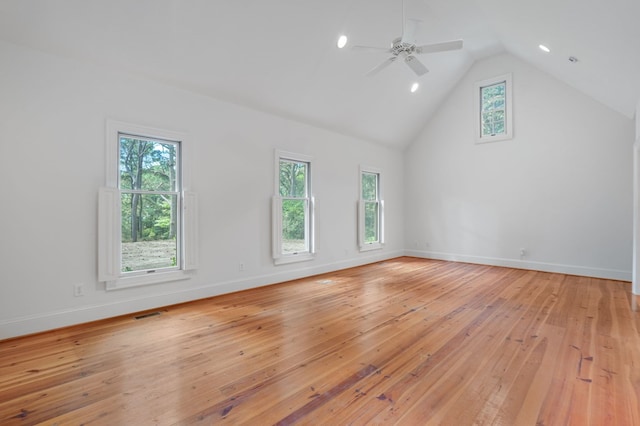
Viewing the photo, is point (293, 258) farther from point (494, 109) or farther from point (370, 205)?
point (494, 109)

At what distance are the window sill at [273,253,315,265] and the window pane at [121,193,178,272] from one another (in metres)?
1.66

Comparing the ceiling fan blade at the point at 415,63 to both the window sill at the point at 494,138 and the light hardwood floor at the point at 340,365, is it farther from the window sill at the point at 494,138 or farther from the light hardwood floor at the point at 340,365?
the window sill at the point at 494,138

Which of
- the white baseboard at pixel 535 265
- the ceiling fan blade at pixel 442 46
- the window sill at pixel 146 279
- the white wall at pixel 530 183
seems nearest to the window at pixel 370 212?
the white wall at pixel 530 183

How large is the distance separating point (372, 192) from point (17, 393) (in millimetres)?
6599

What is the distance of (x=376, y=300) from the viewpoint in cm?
415

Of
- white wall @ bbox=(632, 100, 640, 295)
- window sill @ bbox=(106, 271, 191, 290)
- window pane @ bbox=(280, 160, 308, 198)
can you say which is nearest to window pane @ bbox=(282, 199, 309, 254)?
window pane @ bbox=(280, 160, 308, 198)

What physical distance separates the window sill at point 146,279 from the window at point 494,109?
6719 millimetres

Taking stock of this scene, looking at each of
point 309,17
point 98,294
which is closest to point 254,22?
point 309,17

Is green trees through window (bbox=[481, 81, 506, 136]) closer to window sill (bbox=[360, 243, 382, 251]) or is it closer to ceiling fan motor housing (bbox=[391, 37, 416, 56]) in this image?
window sill (bbox=[360, 243, 382, 251])

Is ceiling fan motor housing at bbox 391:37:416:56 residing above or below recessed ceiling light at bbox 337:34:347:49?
below

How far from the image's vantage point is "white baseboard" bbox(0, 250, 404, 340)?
9.79 feet

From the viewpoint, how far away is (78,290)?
3.29 meters

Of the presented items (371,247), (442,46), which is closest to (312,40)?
(442,46)

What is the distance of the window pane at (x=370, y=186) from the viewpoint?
23.6ft
